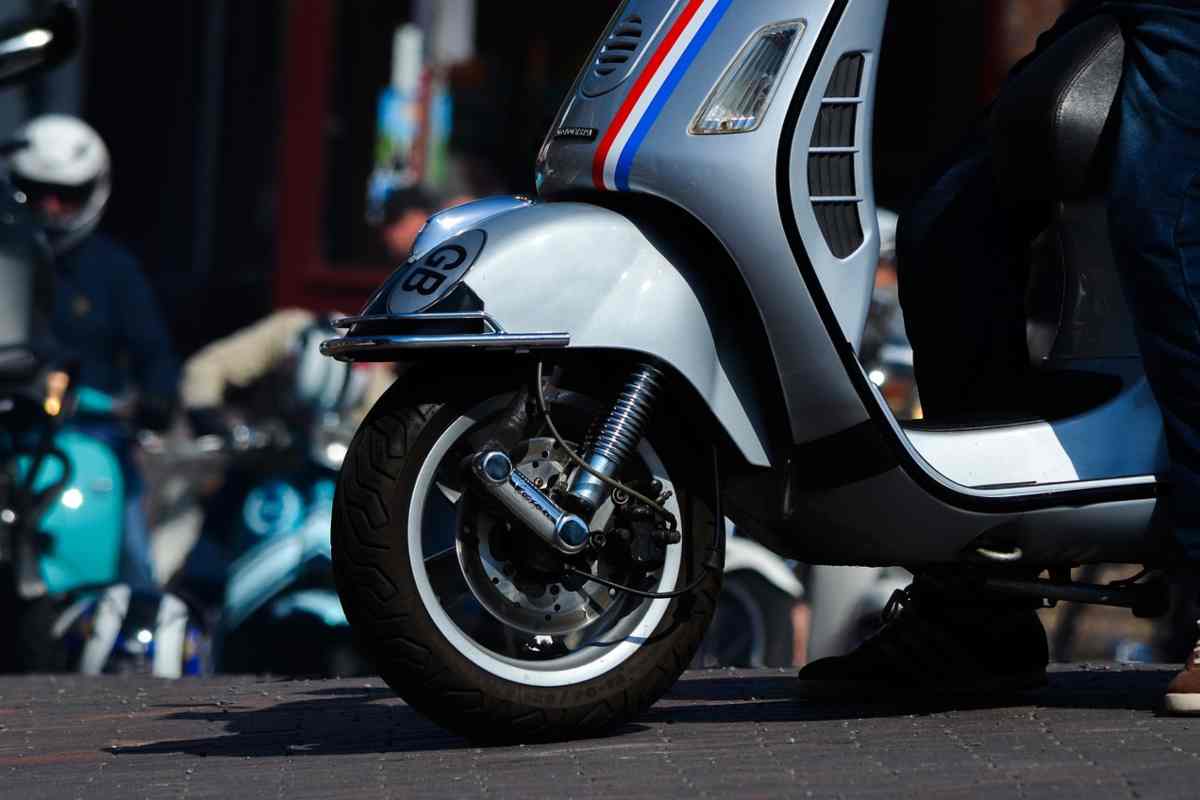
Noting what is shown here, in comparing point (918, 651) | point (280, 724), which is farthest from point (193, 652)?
point (918, 651)

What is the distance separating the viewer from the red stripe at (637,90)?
4.10 meters

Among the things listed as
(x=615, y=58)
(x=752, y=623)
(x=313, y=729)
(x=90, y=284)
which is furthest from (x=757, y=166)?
(x=90, y=284)

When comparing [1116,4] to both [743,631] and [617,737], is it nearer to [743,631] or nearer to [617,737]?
[617,737]

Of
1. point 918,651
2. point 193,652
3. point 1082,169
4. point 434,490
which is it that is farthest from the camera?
point 193,652

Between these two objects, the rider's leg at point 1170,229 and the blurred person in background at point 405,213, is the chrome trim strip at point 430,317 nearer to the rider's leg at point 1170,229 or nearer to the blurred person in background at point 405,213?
the rider's leg at point 1170,229

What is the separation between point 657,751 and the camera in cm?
397

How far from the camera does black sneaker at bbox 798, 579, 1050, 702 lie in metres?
4.64

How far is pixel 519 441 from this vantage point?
13.1 ft

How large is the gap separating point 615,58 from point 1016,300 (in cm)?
89

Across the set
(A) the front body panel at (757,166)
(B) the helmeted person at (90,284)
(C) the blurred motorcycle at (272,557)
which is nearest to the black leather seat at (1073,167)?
(A) the front body panel at (757,166)

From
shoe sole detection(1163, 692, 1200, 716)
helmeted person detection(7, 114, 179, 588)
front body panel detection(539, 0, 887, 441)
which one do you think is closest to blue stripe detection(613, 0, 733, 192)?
front body panel detection(539, 0, 887, 441)

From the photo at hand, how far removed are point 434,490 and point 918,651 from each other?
1.15 m

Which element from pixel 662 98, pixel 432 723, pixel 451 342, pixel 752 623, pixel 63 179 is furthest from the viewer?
pixel 63 179

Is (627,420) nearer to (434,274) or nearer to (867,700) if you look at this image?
(434,274)
